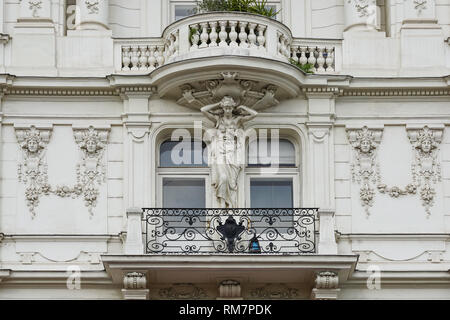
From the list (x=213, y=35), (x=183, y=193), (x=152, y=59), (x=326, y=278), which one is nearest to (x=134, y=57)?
(x=152, y=59)

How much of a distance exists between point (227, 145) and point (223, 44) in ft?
5.29

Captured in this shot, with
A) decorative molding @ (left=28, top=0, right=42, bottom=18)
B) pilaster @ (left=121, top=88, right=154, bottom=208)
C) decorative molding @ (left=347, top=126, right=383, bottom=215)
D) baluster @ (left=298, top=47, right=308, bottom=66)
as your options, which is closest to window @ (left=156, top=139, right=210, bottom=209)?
pilaster @ (left=121, top=88, right=154, bottom=208)

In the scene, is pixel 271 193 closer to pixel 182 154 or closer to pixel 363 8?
pixel 182 154

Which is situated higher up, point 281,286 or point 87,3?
point 87,3

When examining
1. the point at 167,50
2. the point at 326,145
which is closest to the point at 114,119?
the point at 167,50

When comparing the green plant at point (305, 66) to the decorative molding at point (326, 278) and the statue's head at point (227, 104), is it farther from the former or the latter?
the decorative molding at point (326, 278)

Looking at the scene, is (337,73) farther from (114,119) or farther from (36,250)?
(36,250)

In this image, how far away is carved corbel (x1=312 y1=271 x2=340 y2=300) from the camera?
86.6 feet

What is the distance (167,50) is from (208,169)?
205 cm

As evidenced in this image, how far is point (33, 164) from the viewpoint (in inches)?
1094

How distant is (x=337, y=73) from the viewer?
2827cm

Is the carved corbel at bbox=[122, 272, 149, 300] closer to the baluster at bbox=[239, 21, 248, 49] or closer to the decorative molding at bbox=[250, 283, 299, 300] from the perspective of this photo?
the decorative molding at bbox=[250, 283, 299, 300]

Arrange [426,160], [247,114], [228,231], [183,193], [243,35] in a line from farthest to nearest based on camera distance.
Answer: [183,193]
[426,160]
[247,114]
[243,35]
[228,231]

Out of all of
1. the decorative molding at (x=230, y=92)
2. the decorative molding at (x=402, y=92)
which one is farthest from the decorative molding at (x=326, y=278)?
the decorative molding at (x=402, y=92)
